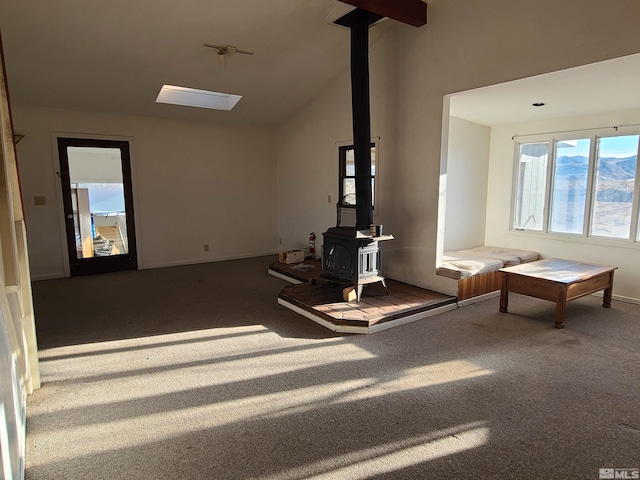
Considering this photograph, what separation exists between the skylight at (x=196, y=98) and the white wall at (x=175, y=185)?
523 mm

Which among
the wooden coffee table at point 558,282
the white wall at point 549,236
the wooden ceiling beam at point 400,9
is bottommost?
the wooden coffee table at point 558,282

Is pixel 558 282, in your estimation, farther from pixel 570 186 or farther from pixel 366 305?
pixel 570 186

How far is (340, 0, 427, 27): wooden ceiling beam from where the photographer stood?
11.8 feet

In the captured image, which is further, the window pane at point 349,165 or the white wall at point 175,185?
the window pane at point 349,165

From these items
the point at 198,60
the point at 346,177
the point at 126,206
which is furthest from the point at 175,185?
the point at 346,177

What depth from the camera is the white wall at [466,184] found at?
5.35 metres

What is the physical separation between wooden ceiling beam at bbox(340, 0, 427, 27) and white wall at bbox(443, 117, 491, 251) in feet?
5.04

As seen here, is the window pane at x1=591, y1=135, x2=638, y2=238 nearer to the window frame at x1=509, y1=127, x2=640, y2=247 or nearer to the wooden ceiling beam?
the window frame at x1=509, y1=127, x2=640, y2=247

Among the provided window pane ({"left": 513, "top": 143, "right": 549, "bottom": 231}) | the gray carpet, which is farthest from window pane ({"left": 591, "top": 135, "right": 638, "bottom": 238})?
the gray carpet

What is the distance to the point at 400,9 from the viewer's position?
3.86 metres

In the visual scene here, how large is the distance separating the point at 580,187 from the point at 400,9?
316cm

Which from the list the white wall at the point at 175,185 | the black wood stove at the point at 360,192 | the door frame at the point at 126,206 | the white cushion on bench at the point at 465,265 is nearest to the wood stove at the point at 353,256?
the black wood stove at the point at 360,192

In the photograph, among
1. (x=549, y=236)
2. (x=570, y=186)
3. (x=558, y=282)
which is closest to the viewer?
(x=558, y=282)

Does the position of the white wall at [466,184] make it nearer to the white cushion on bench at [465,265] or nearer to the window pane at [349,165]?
the white cushion on bench at [465,265]
